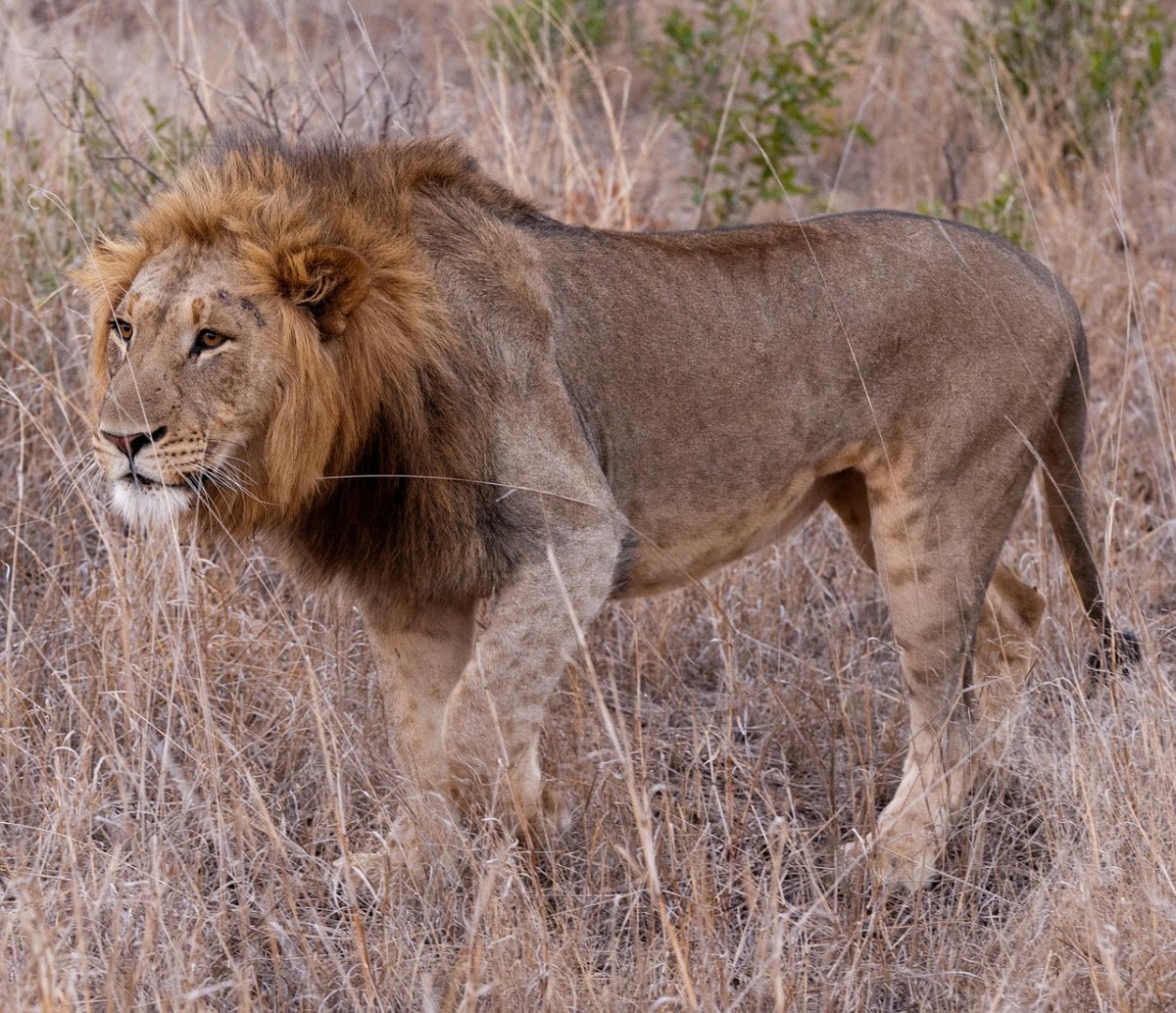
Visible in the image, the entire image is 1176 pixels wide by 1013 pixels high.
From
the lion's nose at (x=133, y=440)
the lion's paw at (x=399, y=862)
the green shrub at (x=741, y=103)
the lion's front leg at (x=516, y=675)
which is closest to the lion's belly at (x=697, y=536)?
the lion's front leg at (x=516, y=675)

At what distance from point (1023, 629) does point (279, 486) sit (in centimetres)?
213

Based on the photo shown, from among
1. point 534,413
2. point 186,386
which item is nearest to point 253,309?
Result: point 186,386

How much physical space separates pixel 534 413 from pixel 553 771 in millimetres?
977

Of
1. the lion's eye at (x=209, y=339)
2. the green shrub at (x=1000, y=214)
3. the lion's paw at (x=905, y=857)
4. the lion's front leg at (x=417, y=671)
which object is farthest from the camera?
the green shrub at (x=1000, y=214)

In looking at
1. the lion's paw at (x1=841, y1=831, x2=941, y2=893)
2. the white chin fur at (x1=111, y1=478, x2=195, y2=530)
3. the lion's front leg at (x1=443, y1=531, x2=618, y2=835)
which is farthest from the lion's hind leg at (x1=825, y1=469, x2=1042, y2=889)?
the white chin fur at (x1=111, y1=478, x2=195, y2=530)

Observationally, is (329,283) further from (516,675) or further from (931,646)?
(931,646)

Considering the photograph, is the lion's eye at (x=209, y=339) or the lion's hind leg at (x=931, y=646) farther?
the lion's hind leg at (x=931, y=646)

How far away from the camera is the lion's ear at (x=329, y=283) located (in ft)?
9.55

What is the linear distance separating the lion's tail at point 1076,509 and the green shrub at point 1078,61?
3969 mm

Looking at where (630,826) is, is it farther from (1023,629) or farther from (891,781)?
(1023,629)

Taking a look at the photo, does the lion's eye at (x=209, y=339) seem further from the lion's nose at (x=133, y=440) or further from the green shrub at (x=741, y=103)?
the green shrub at (x=741, y=103)

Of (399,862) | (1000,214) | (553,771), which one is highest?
(1000,214)

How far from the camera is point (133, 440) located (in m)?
2.78

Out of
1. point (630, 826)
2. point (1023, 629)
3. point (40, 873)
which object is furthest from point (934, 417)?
point (40, 873)
